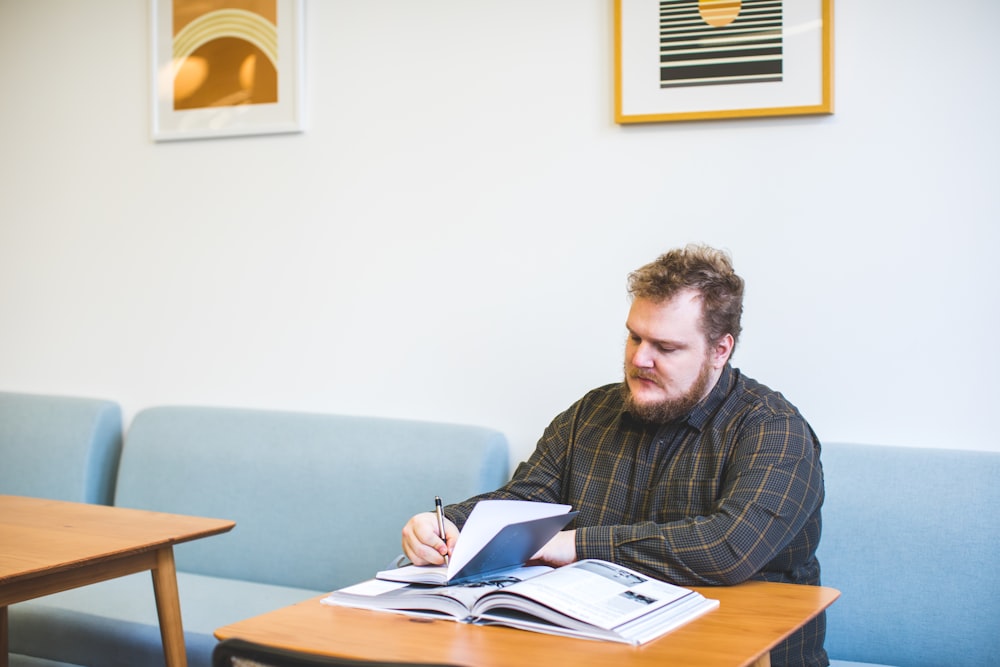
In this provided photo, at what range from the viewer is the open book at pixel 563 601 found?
4.42 ft

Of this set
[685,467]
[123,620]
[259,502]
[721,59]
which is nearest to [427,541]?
[685,467]

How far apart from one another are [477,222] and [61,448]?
4.71 feet

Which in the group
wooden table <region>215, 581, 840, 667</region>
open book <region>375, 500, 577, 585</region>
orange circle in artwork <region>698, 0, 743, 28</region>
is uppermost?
orange circle in artwork <region>698, 0, 743, 28</region>

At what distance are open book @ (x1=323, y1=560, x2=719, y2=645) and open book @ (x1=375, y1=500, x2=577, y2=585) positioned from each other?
0.08 ft

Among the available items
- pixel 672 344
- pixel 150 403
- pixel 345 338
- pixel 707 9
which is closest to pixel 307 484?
pixel 345 338

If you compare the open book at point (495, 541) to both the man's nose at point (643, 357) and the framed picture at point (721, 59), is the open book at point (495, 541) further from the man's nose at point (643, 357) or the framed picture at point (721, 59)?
the framed picture at point (721, 59)

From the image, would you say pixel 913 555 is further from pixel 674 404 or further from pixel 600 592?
pixel 600 592

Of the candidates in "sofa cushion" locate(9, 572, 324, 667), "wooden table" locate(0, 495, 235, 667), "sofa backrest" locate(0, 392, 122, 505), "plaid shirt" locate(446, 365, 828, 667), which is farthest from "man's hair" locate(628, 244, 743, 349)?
"sofa backrest" locate(0, 392, 122, 505)

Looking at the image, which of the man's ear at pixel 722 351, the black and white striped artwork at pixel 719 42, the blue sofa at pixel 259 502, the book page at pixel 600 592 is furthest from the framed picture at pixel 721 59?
the book page at pixel 600 592

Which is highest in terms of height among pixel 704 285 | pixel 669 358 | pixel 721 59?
pixel 721 59

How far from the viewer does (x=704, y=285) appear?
1938mm

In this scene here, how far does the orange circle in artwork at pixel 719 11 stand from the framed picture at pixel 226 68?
1143mm

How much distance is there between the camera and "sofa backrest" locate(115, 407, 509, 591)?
8.51ft

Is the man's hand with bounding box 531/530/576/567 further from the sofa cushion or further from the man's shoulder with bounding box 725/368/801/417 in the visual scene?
the sofa cushion
